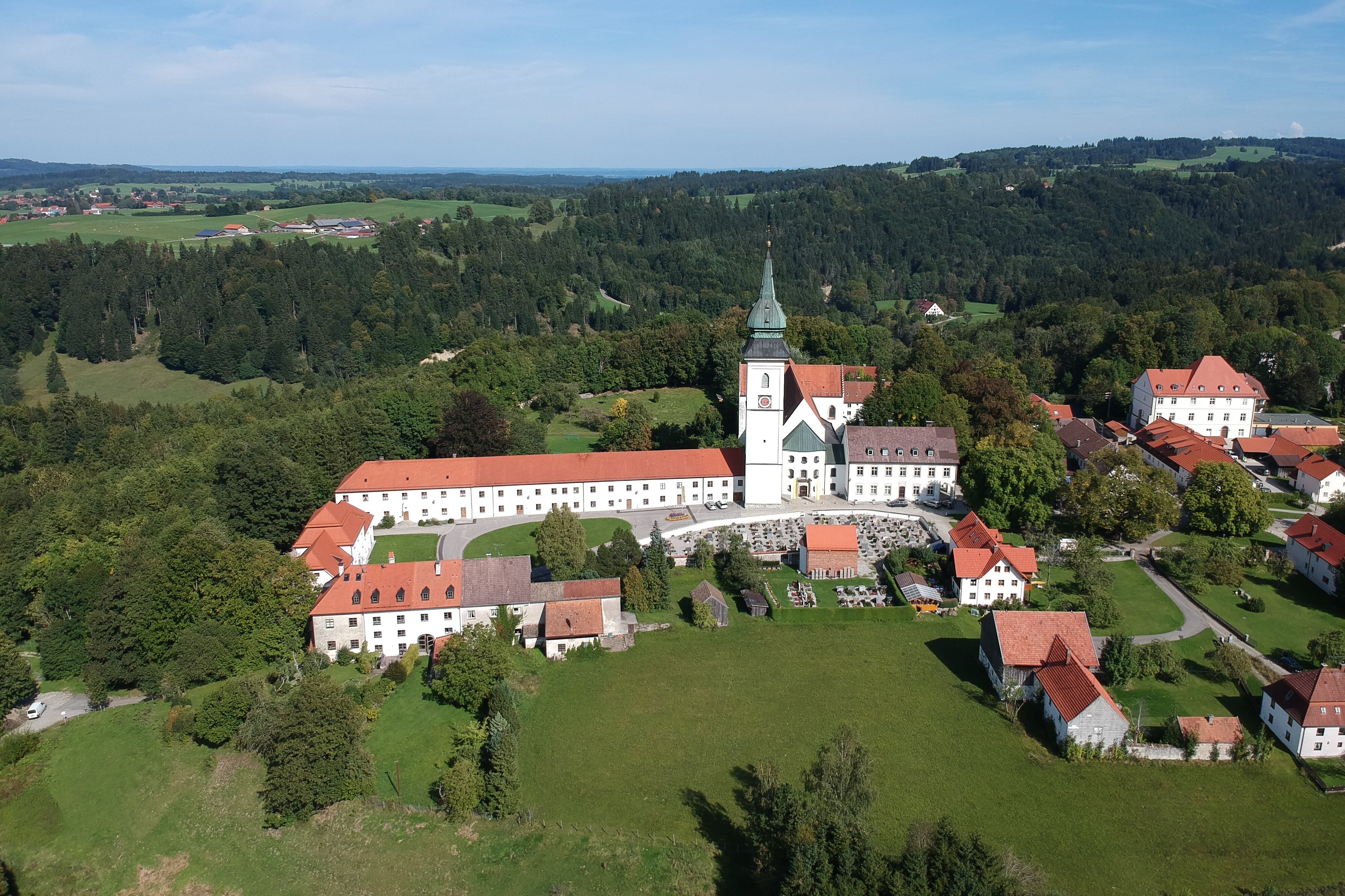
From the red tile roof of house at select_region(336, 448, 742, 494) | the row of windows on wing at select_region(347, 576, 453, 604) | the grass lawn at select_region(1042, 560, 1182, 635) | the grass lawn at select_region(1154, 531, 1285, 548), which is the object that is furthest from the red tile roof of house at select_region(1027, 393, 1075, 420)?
the row of windows on wing at select_region(347, 576, 453, 604)

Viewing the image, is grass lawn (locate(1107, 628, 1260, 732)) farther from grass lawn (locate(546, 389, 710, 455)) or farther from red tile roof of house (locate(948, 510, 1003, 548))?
grass lawn (locate(546, 389, 710, 455))

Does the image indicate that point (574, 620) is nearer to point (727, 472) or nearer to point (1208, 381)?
point (727, 472)

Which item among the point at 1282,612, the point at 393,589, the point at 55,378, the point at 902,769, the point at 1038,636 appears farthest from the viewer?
the point at 55,378

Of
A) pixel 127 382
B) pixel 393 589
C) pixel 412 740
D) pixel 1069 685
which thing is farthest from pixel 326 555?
pixel 127 382

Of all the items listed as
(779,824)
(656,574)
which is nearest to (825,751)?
(779,824)

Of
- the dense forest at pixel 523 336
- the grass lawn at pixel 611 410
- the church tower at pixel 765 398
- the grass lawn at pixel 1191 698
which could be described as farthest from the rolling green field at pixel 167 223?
the grass lawn at pixel 1191 698

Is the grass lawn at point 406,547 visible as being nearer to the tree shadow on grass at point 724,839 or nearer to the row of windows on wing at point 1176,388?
the tree shadow on grass at point 724,839
